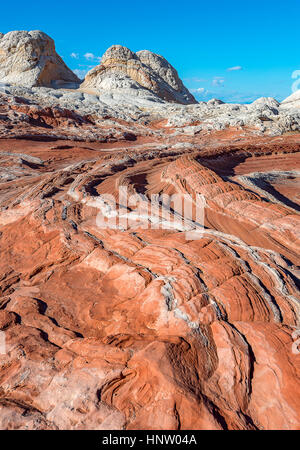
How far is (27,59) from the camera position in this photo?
30047mm

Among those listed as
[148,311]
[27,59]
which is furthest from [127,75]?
[148,311]

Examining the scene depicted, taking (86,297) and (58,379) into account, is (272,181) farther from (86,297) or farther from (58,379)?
(58,379)

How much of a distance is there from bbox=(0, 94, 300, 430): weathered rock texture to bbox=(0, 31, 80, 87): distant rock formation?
2641cm

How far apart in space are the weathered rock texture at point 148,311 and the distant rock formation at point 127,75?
83.4 ft

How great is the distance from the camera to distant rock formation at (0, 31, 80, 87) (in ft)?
96.7

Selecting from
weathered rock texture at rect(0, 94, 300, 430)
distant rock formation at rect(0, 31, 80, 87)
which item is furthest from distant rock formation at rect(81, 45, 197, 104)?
weathered rock texture at rect(0, 94, 300, 430)

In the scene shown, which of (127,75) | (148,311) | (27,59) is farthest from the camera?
(127,75)

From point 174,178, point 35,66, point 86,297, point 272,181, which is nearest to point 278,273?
point 86,297

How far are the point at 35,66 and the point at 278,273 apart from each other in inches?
1351

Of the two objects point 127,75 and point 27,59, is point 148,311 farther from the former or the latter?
point 27,59

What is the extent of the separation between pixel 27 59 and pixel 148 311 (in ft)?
114

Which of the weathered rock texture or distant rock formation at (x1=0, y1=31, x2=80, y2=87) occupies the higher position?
distant rock formation at (x1=0, y1=31, x2=80, y2=87)

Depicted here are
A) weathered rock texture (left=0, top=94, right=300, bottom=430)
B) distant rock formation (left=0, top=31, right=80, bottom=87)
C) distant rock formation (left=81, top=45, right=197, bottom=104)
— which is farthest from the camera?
distant rock formation (left=81, top=45, right=197, bottom=104)

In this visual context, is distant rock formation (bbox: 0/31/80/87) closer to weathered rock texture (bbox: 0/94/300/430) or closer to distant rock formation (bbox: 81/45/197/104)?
distant rock formation (bbox: 81/45/197/104)
